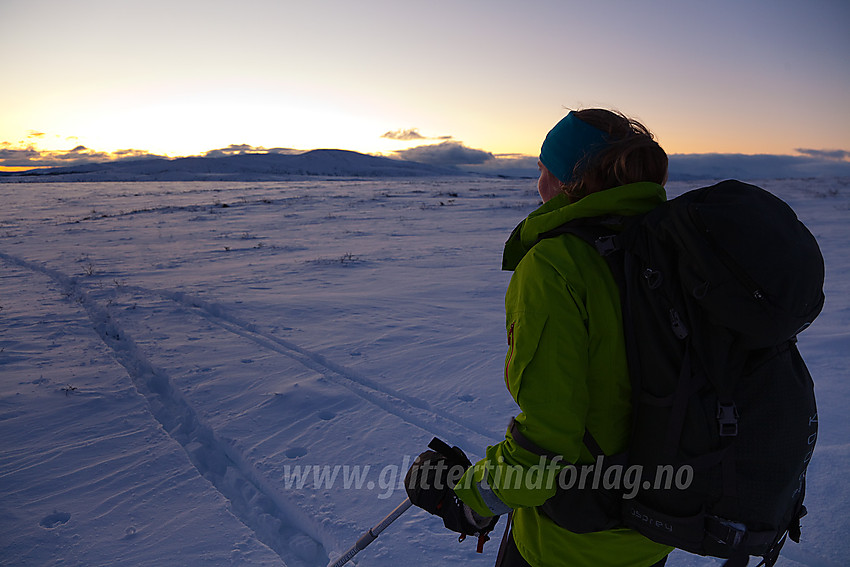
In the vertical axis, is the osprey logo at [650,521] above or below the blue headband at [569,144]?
below

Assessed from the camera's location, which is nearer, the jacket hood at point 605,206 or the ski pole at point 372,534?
the jacket hood at point 605,206

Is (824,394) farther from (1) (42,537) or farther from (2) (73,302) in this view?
(2) (73,302)

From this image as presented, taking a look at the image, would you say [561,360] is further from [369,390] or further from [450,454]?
[369,390]

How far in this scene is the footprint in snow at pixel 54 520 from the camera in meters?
2.72

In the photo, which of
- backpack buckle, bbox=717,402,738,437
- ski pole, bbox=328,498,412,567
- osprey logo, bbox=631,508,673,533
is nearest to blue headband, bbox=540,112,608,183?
backpack buckle, bbox=717,402,738,437

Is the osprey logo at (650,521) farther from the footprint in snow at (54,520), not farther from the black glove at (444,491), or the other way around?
the footprint in snow at (54,520)

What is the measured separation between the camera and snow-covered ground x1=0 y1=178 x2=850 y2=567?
2611 millimetres

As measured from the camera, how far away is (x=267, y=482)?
3.02 meters

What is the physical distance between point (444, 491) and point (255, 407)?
9.46 feet

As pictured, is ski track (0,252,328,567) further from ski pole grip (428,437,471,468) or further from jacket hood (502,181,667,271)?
jacket hood (502,181,667,271)

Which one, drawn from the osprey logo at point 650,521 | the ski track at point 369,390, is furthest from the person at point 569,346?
the ski track at point 369,390

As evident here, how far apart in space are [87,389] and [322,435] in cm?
240

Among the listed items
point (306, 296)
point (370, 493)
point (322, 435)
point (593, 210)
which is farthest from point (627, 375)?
point (306, 296)

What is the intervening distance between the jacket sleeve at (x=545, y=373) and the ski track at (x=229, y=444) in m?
1.81
